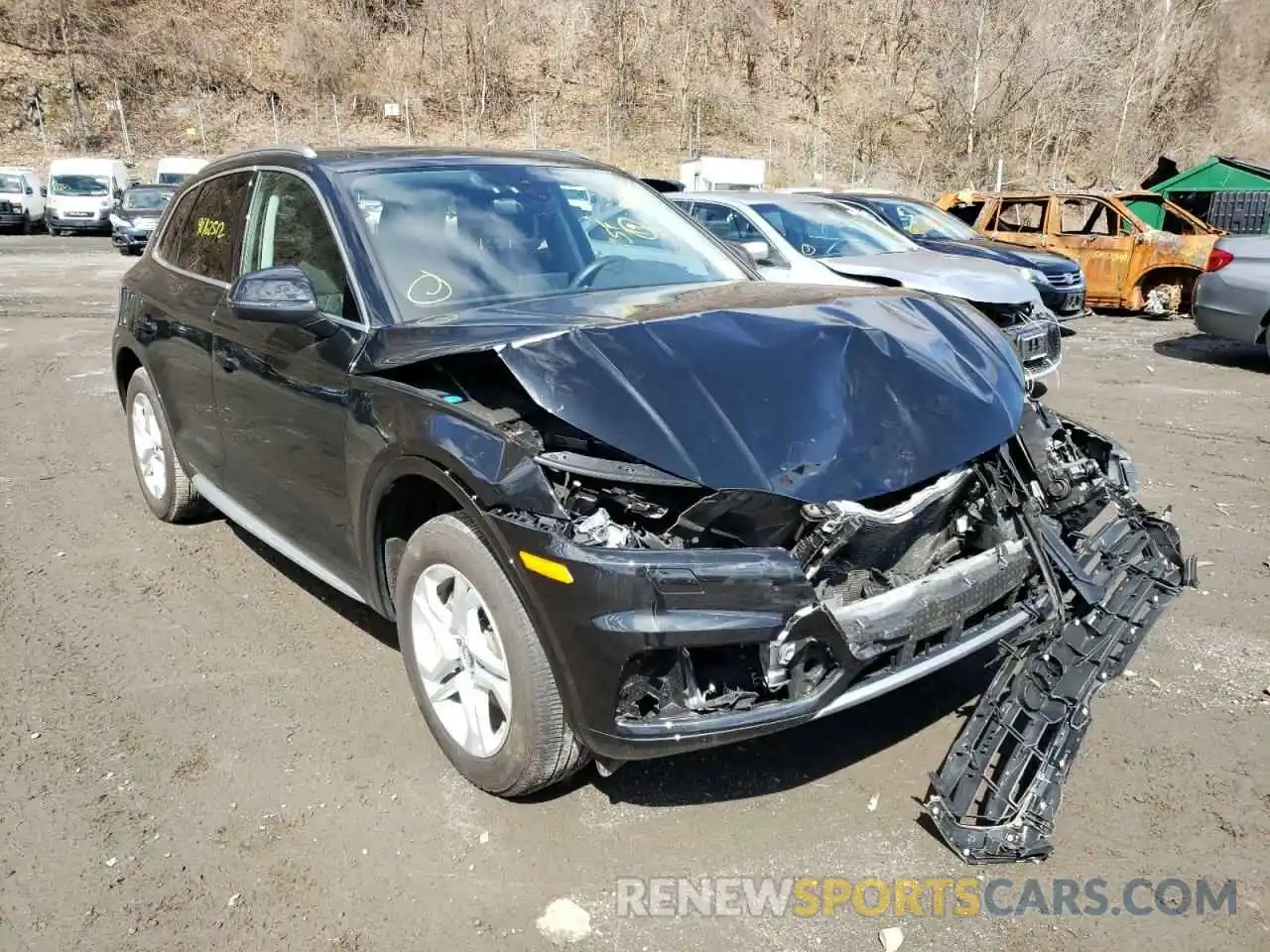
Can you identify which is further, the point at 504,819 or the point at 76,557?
the point at 76,557

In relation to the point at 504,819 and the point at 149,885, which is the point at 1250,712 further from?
the point at 149,885

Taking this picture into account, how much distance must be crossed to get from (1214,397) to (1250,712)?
5.98 m

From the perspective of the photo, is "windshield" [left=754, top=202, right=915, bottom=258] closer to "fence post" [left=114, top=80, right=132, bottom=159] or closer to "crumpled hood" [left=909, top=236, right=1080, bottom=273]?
"crumpled hood" [left=909, top=236, right=1080, bottom=273]

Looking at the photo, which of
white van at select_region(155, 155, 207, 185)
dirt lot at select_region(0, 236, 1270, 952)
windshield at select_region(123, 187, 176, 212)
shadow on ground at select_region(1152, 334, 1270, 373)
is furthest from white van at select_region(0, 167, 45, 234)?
shadow on ground at select_region(1152, 334, 1270, 373)

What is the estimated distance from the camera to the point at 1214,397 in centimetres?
830

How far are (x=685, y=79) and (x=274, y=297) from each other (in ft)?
135

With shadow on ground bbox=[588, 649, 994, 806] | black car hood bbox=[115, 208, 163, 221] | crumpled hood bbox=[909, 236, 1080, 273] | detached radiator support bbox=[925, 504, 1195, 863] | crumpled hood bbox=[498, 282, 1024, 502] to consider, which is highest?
crumpled hood bbox=[498, 282, 1024, 502]

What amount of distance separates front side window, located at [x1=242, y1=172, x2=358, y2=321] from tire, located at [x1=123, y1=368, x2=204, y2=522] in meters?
1.36

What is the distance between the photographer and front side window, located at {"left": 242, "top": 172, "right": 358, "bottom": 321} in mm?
3326

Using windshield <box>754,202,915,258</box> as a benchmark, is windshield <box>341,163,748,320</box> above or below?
above

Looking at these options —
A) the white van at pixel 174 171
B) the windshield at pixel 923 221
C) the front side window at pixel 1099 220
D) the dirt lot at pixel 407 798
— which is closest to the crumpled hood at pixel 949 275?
the windshield at pixel 923 221

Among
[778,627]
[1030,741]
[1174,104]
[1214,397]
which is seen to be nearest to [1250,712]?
[1030,741]

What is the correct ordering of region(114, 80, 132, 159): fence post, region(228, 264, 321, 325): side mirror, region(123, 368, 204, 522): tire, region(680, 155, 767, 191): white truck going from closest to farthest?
1. region(228, 264, 321, 325): side mirror
2. region(123, 368, 204, 522): tire
3. region(680, 155, 767, 191): white truck
4. region(114, 80, 132, 159): fence post

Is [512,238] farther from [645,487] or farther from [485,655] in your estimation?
[485,655]
